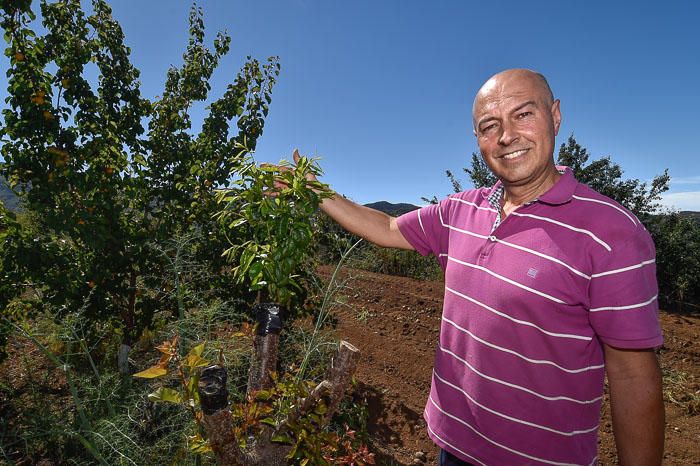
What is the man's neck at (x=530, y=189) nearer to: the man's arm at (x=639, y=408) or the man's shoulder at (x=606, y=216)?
the man's shoulder at (x=606, y=216)

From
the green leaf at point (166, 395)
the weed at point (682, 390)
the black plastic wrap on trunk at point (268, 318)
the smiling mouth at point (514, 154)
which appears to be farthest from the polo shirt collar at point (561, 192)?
the weed at point (682, 390)

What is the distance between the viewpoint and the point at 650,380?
51.9 inches

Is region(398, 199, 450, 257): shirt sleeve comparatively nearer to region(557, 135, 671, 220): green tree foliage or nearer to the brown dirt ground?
the brown dirt ground

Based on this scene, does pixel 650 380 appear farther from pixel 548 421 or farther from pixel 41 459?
pixel 41 459

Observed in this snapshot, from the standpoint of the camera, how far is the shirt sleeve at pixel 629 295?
4.23ft

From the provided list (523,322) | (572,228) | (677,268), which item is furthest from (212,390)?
(677,268)

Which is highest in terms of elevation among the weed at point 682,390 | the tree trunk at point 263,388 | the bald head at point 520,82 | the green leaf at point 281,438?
the bald head at point 520,82

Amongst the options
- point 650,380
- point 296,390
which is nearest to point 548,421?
point 650,380

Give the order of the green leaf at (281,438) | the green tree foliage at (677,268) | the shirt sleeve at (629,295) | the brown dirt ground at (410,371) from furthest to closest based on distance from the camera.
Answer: the green tree foliage at (677,268) → the brown dirt ground at (410,371) → the green leaf at (281,438) → the shirt sleeve at (629,295)

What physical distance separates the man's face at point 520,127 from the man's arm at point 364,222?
76 cm

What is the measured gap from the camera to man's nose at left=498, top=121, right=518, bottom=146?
5.41ft

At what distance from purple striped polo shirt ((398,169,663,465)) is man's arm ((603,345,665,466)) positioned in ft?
0.28

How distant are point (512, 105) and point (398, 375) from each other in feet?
13.7

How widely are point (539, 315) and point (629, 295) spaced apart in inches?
11.6
